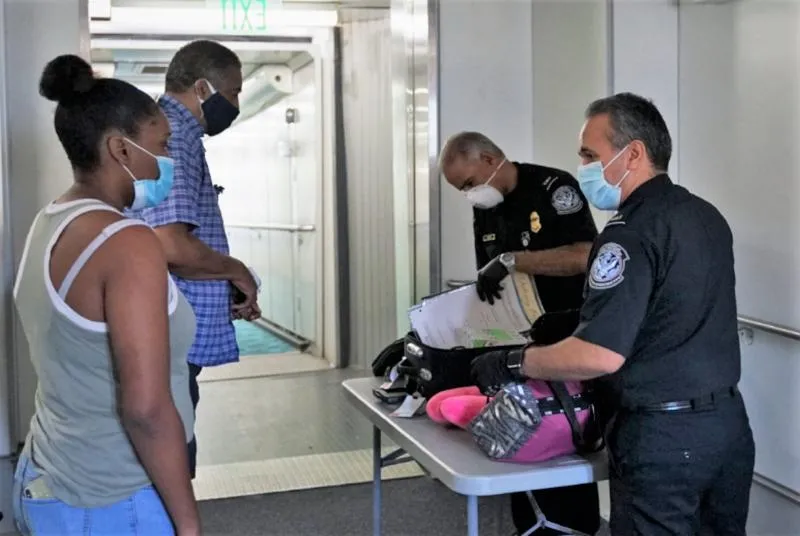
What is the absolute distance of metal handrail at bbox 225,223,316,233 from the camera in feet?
22.2

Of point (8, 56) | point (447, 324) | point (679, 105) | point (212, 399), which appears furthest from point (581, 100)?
point (212, 399)

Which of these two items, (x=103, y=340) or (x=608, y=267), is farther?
(x=608, y=267)

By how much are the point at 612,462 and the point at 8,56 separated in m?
2.52

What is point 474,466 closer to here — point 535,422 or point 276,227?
point 535,422

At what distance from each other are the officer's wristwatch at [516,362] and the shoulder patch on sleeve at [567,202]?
910mm

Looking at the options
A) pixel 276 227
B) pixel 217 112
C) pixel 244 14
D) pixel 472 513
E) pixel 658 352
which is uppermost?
pixel 244 14

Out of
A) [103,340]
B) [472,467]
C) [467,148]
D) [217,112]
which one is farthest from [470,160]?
[103,340]

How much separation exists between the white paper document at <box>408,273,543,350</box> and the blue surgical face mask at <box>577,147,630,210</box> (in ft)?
1.65

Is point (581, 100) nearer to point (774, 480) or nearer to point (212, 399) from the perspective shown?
point (774, 480)

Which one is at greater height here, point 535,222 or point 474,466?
point 535,222

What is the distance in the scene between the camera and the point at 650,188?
173 centimetres

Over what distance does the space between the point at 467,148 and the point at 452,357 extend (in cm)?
90

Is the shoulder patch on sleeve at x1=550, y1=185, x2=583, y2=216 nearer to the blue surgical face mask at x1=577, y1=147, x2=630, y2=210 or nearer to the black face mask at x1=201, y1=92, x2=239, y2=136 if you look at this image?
the blue surgical face mask at x1=577, y1=147, x2=630, y2=210

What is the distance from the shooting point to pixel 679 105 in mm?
2955
